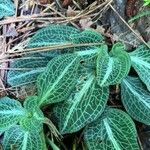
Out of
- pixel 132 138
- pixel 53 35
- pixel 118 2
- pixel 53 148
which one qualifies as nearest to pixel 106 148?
pixel 132 138

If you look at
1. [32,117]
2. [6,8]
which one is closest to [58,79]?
[32,117]

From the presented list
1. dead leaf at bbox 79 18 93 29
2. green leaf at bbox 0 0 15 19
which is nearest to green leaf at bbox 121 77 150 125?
dead leaf at bbox 79 18 93 29

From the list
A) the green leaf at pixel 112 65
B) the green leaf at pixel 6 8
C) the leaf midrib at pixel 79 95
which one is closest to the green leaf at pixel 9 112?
the leaf midrib at pixel 79 95

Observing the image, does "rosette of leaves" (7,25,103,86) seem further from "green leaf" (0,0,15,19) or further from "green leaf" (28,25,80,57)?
"green leaf" (0,0,15,19)

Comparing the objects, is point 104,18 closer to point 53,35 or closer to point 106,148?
point 53,35

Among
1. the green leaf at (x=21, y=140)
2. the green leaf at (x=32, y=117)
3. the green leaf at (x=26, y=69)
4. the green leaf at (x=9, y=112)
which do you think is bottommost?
the green leaf at (x=21, y=140)

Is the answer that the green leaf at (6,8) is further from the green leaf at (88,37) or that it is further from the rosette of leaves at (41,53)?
the green leaf at (88,37)
